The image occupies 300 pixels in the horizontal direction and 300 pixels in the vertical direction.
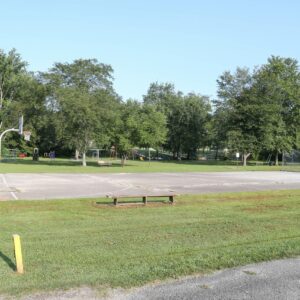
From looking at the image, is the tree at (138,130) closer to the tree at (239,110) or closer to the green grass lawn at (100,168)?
the green grass lawn at (100,168)

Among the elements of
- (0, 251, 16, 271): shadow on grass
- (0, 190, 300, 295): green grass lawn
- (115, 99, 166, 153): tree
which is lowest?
(0, 251, 16, 271): shadow on grass

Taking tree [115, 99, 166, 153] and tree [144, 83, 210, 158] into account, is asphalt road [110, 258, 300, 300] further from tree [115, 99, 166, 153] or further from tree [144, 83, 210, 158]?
tree [144, 83, 210, 158]

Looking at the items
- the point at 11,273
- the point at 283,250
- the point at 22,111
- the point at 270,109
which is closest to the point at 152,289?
the point at 11,273

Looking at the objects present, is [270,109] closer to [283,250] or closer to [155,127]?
[155,127]

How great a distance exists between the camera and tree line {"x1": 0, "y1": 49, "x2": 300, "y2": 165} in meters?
50.8

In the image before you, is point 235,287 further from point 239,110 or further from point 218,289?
point 239,110

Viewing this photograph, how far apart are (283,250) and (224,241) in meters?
1.32

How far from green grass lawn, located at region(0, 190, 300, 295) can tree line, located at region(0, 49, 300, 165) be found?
116 feet

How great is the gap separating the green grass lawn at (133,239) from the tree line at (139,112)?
3545cm

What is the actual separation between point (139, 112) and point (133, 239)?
48.4 m

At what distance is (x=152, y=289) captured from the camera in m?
5.97

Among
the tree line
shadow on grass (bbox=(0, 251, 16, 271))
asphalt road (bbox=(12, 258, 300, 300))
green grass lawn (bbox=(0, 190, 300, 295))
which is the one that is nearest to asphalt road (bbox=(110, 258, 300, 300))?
asphalt road (bbox=(12, 258, 300, 300))

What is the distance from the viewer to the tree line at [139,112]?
50.8 metres

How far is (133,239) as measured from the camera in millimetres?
9281
